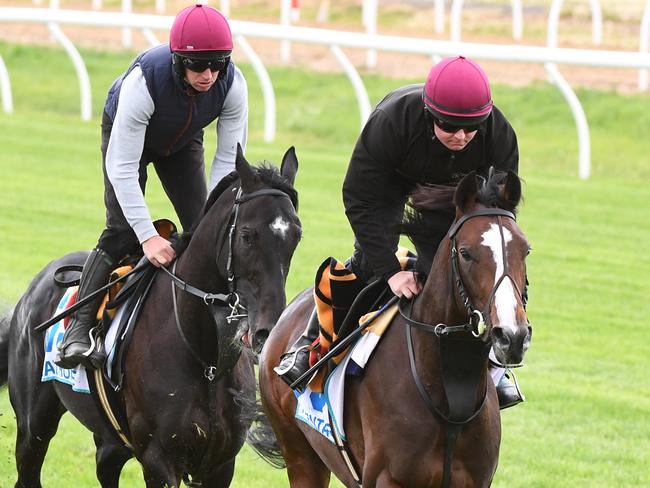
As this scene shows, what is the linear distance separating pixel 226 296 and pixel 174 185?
3.22 ft

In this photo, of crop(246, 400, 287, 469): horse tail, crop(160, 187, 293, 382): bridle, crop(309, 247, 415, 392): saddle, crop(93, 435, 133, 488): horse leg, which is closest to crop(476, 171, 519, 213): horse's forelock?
crop(309, 247, 415, 392): saddle

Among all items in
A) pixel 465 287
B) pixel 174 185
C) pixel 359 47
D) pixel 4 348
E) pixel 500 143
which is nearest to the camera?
pixel 465 287

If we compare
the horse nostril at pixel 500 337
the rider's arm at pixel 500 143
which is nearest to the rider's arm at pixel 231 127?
the rider's arm at pixel 500 143

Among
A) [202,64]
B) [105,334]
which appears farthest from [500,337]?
[105,334]

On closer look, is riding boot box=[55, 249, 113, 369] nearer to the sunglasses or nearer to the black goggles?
the black goggles

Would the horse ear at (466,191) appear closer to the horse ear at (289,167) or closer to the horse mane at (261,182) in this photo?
the horse mane at (261,182)

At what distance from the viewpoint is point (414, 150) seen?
4910 mm

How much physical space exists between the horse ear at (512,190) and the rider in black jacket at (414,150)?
31cm

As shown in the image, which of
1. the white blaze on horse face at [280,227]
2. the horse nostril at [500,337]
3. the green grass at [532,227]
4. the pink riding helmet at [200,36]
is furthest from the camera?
the green grass at [532,227]

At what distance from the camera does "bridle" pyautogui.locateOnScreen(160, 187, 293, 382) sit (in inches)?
208

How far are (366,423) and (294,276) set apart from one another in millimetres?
6193

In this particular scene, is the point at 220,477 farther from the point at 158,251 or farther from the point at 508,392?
the point at 508,392

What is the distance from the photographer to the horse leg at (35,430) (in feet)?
21.7

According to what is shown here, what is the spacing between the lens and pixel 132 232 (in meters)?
6.08
